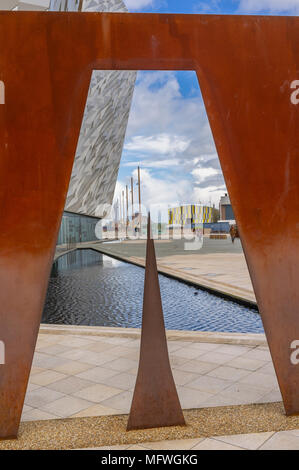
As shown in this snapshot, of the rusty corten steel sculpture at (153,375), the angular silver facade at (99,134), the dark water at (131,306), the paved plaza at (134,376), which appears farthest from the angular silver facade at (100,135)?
the rusty corten steel sculpture at (153,375)

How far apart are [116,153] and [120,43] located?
140 feet

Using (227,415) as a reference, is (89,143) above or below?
above

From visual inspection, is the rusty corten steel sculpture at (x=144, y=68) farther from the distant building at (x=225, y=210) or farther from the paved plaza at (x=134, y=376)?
the distant building at (x=225, y=210)

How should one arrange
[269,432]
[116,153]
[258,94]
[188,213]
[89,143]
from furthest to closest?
[188,213]
[116,153]
[89,143]
[258,94]
[269,432]

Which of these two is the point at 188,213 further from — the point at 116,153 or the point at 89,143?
the point at 89,143

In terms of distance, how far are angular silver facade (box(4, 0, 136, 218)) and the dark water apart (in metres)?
18.9

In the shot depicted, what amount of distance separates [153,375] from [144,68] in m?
2.65

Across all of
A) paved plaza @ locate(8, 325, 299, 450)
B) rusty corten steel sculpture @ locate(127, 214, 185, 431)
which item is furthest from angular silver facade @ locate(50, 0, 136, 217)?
rusty corten steel sculpture @ locate(127, 214, 185, 431)

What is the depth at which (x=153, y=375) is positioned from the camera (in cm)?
360

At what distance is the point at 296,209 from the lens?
3.71 metres

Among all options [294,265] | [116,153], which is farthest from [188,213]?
[294,265]

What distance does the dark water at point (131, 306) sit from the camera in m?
7.78

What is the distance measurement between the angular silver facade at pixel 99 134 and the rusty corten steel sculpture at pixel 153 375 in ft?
81.1

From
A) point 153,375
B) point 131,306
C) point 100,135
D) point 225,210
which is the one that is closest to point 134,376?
point 153,375
